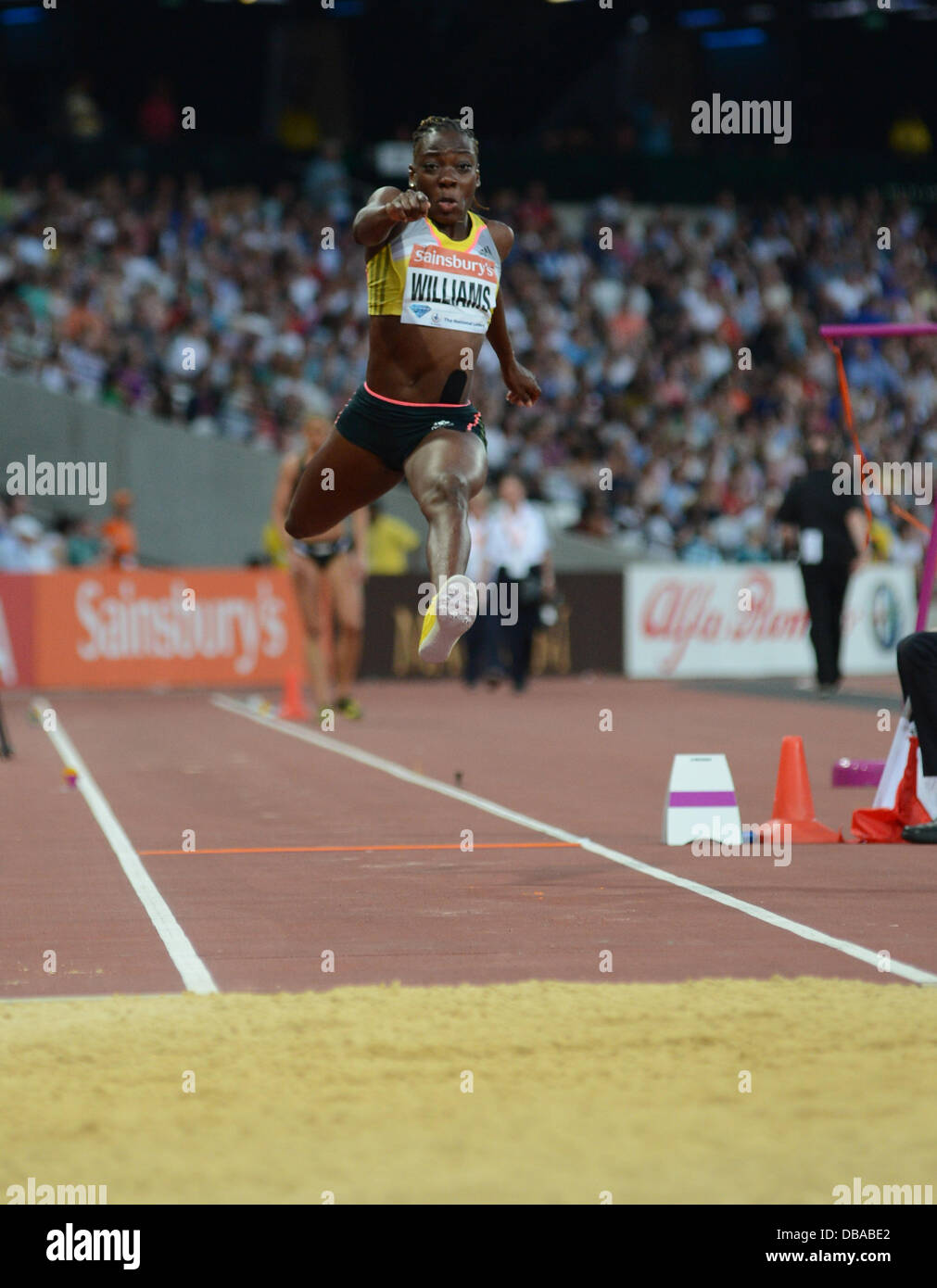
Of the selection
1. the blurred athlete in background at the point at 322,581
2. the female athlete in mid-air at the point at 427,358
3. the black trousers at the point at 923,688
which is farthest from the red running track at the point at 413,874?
the female athlete in mid-air at the point at 427,358

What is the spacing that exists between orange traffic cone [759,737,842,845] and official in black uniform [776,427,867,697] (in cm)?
939

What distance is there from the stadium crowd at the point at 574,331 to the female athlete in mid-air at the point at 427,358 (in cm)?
1804

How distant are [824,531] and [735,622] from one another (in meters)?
6.44

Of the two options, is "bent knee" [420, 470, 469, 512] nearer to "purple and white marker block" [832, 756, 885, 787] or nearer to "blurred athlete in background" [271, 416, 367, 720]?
"purple and white marker block" [832, 756, 885, 787]

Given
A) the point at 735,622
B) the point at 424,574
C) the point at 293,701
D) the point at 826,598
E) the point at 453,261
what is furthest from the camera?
the point at 735,622

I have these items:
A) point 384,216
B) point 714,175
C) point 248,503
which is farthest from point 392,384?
point 714,175

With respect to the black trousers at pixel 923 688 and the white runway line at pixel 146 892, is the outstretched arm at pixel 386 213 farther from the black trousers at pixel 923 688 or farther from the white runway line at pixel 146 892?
the black trousers at pixel 923 688

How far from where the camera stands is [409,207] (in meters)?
7.54

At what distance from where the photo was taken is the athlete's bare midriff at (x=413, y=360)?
8117mm

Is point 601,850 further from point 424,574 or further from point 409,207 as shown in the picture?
point 424,574

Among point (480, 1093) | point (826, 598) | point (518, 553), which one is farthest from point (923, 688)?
point (518, 553)

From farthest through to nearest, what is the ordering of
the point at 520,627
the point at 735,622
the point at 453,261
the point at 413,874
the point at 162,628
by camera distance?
the point at 735,622
the point at 162,628
the point at 520,627
the point at 413,874
the point at 453,261

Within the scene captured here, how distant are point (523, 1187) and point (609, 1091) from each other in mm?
785

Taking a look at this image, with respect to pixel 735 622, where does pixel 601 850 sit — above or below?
below
